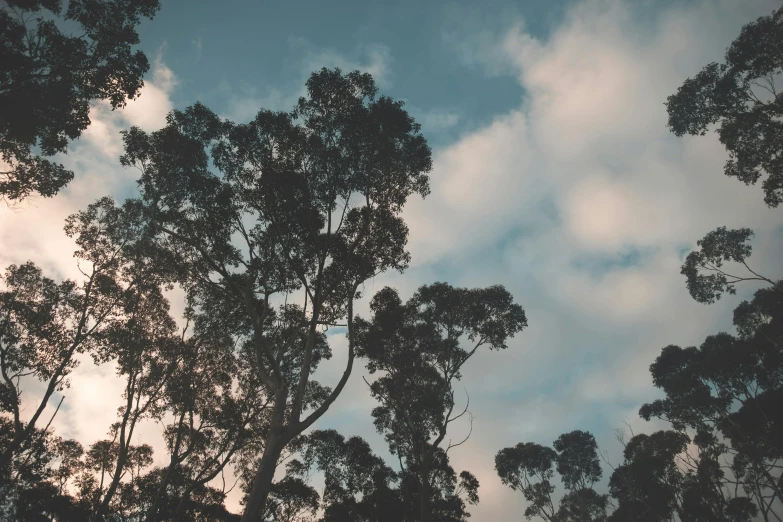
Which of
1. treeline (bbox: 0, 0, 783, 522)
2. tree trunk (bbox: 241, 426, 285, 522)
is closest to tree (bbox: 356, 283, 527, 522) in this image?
treeline (bbox: 0, 0, 783, 522)

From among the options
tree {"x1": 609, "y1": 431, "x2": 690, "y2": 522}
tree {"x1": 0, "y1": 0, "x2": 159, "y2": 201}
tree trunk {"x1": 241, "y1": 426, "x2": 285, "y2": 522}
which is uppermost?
tree {"x1": 0, "y1": 0, "x2": 159, "y2": 201}

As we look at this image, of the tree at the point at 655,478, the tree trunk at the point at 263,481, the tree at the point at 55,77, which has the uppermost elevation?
the tree at the point at 55,77

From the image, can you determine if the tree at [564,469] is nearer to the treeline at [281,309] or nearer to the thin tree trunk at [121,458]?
the treeline at [281,309]

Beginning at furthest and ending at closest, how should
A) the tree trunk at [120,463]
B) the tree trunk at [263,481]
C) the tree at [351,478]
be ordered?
1. the tree at [351,478]
2. the tree trunk at [120,463]
3. the tree trunk at [263,481]

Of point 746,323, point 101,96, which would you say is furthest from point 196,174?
point 746,323

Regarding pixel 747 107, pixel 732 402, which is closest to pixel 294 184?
pixel 747 107

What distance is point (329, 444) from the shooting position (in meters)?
28.8

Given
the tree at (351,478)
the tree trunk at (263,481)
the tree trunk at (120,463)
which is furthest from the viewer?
the tree at (351,478)

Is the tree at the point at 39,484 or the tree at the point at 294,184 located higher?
Answer: the tree at the point at 294,184

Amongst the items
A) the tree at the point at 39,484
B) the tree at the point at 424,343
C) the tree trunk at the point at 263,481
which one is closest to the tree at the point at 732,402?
the tree at the point at 424,343

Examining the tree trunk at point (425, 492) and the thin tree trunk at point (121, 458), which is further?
the tree trunk at point (425, 492)

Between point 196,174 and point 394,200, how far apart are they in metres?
8.63

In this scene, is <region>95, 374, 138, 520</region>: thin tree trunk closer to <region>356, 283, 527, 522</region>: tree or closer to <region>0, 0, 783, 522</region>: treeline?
<region>0, 0, 783, 522</region>: treeline

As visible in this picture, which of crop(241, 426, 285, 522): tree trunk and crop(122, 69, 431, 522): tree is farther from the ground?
crop(122, 69, 431, 522): tree
